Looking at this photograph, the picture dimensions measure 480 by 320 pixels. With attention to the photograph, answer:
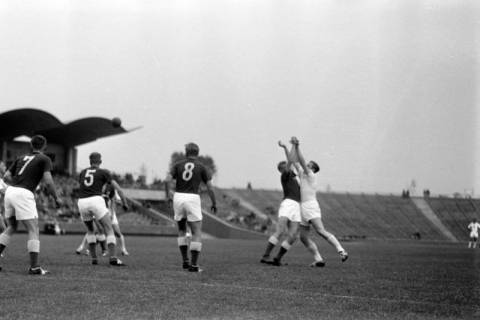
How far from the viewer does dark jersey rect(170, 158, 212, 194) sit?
463 inches

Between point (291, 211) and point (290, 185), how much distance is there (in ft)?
1.83

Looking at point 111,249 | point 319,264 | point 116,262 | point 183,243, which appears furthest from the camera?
point 319,264

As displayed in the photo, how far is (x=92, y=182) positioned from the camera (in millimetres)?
12867

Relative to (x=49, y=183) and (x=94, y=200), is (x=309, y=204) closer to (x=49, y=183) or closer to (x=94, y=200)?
(x=94, y=200)

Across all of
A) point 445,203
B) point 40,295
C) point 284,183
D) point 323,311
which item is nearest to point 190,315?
point 323,311

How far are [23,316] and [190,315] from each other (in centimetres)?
151

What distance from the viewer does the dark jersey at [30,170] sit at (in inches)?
412

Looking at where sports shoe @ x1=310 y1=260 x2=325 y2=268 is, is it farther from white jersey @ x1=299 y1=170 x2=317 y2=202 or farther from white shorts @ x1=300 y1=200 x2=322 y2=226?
white jersey @ x1=299 y1=170 x2=317 y2=202

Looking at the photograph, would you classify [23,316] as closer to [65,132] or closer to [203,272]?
[203,272]

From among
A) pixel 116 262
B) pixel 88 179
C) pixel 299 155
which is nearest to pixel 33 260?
pixel 116 262

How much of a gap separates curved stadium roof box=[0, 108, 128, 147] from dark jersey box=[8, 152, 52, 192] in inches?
1578

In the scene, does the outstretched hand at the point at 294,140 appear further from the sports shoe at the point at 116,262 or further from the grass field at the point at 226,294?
the sports shoe at the point at 116,262

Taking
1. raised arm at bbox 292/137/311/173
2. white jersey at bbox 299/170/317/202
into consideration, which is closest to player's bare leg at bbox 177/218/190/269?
raised arm at bbox 292/137/311/173

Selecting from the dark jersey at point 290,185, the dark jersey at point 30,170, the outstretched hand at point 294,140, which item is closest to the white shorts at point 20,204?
the dark jersey at point 30,170
